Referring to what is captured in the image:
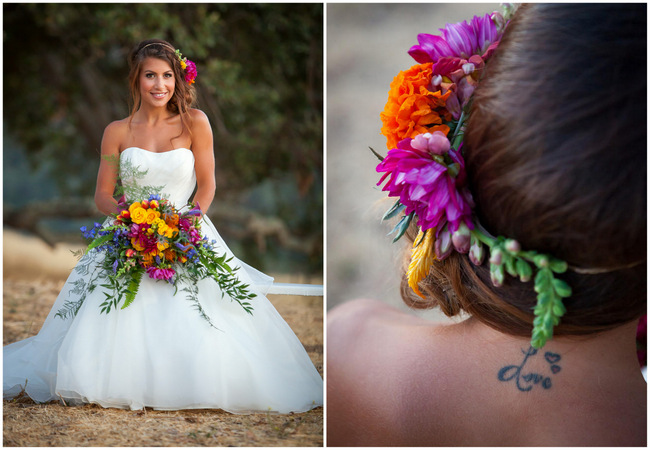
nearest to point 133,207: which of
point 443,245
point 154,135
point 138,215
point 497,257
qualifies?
point 138,215

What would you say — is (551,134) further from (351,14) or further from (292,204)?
(292,204)

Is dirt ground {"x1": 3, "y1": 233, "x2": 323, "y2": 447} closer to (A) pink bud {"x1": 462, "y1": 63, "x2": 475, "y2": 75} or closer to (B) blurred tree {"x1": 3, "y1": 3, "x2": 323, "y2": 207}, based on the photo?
(A) pink bud {"x1": 462, "y1": 63, "x2": 475, "y2": 75}

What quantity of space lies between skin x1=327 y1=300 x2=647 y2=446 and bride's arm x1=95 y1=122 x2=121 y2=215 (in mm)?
1240

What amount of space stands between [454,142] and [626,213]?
44cm

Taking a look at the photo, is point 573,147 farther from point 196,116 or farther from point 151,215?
point 196,116

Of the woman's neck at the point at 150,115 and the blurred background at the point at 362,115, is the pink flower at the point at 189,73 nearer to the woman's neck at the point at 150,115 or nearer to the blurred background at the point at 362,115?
the woman's neck at the point at 150,115

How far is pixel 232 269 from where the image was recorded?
2496 mm

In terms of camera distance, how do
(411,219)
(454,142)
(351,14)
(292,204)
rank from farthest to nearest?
(292,204) < (351,14) < (411,219) < (454,142)

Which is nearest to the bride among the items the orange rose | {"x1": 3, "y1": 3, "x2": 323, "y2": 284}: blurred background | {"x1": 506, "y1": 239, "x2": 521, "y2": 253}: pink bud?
the orange rose

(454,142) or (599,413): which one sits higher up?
(454,142)

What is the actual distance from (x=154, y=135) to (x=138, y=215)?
0.42m

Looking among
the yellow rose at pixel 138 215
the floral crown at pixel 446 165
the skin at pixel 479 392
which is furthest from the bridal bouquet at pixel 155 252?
the floral crown at pixel 446 165

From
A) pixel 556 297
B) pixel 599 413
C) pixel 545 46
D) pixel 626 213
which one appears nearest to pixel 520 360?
pixel 599 413

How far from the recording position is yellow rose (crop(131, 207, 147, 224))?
2246mm
